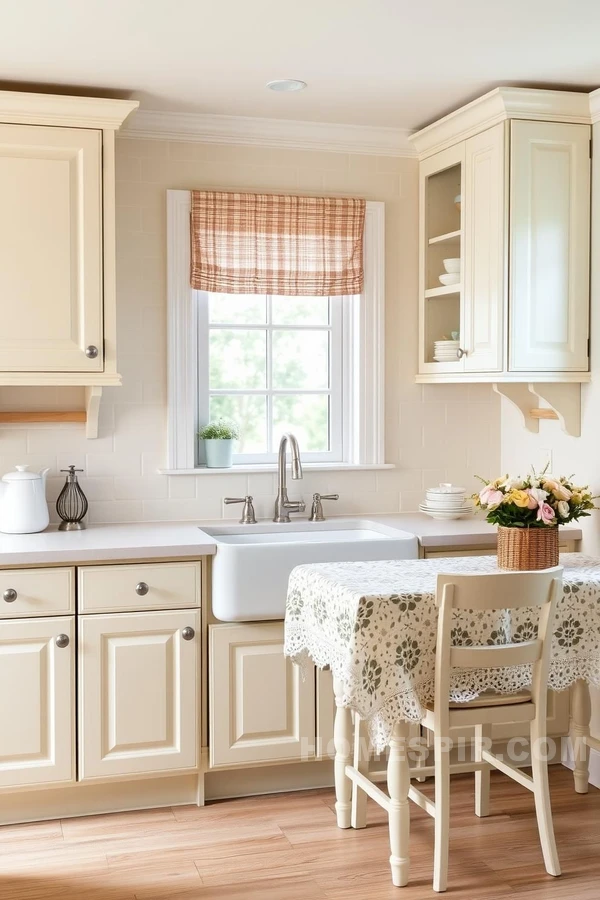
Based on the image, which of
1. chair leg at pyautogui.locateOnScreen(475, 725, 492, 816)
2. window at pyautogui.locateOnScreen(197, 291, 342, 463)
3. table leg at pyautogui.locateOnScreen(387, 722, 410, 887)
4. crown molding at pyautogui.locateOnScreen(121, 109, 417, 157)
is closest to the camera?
table leg at pyautogui.locateOnScreen(387, 722, 410, 887)

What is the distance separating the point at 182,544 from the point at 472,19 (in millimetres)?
1854

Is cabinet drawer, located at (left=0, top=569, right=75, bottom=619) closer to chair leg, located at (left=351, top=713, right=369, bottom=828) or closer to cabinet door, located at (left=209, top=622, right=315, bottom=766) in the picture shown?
cabinet door, located at (left=209, top=622, right=315, bottom=766)

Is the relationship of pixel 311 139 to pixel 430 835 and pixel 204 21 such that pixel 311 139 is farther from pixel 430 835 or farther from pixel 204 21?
pixel 430 835

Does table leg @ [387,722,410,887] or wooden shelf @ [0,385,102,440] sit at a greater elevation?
wooden shelf @ [0,385,102,440]

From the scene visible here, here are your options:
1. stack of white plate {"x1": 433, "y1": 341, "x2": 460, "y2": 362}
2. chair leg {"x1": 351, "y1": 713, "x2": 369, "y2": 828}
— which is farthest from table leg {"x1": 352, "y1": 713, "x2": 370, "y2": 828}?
stack of white plate {"x1": 433, "y1": 341, "x2": 460, "y2": 362}

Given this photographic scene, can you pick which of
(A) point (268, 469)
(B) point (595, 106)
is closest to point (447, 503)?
(A) point (268, 469)

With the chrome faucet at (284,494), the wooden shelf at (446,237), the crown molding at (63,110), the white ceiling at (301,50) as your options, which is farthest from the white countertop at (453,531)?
the crown molding at (63,110)

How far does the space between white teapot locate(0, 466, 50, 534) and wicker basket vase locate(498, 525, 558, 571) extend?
1617 millimetres

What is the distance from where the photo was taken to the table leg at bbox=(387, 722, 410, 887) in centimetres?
282

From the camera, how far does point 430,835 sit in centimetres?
321

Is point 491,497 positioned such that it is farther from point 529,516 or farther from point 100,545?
point 100,545

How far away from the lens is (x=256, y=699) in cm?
350

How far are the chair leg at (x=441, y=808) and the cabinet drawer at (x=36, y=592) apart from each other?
1281mm

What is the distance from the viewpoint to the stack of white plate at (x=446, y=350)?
13.1 feet
